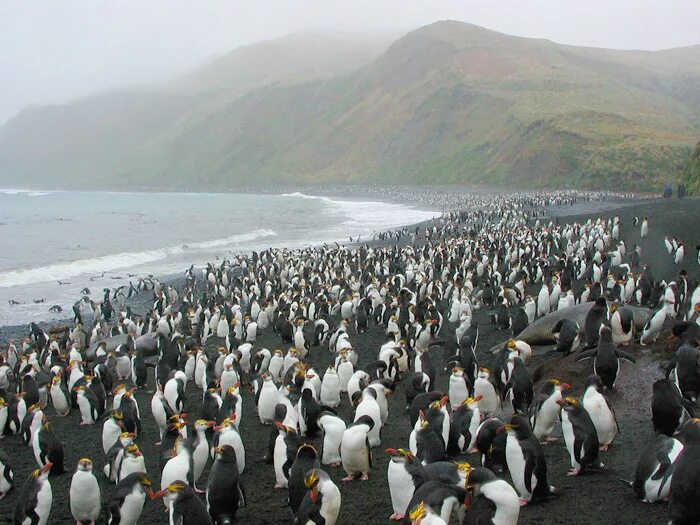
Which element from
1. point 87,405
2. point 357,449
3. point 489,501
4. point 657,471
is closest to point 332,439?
point 357,449

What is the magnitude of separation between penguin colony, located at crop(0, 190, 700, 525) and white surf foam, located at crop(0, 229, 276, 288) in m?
18.1

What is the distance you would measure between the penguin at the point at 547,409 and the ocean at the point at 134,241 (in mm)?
21950

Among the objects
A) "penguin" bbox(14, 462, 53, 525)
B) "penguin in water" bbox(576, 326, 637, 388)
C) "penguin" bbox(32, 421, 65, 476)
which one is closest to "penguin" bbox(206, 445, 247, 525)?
"penguin" bbox(14, 462, 53, 525)

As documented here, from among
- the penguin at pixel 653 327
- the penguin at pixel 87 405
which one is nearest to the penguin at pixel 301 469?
the penguin at pixel 87 405

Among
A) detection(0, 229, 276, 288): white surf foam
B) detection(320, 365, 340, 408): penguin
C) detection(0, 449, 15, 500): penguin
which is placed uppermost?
detection(320, 365, 340, 408): penguin

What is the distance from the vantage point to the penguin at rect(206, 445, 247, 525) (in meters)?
6.86

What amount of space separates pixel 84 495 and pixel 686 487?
592 cm

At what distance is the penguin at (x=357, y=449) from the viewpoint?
7758 mm

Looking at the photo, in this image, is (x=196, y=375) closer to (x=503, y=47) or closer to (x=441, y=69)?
(x=441, y=69)

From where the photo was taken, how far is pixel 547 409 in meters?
8.16

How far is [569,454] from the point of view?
25.2ft

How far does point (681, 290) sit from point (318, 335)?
8283 millimetres

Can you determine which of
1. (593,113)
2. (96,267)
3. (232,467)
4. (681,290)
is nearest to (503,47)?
(593,113)

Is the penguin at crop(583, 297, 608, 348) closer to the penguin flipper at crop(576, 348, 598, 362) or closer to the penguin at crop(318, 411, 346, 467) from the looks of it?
the penguin flipper at crop(576, 348, 598, 362)
